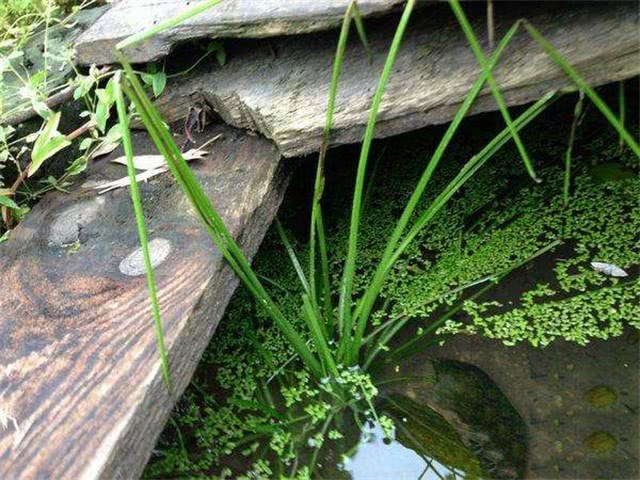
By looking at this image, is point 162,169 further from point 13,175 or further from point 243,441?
point 243,441

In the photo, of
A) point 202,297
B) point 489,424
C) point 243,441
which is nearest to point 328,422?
point 243,441

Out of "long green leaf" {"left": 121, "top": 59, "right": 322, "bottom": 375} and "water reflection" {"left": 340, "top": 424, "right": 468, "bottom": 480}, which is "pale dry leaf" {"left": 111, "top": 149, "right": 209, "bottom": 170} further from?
"water reflection" {"left": 340, "top": 424, "right": 468, "bottom": 480}

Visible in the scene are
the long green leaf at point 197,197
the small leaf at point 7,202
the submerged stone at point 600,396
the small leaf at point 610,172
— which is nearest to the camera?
the long green leaf at point 197,197

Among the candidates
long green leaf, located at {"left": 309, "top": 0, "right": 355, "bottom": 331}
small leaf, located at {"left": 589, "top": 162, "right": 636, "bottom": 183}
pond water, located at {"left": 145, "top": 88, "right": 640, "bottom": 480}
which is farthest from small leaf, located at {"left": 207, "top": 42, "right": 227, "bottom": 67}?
small leaf, located at {"left": 589, "top": 162, "right": 636, "bottom": 183}

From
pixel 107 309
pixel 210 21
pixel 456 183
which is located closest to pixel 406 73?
pixel 456 183

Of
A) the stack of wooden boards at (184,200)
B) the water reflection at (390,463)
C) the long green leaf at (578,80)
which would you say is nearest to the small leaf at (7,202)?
the stack of wooden boards at (184,200)

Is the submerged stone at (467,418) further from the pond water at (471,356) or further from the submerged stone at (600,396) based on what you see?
the submerged stone at (600,396)
